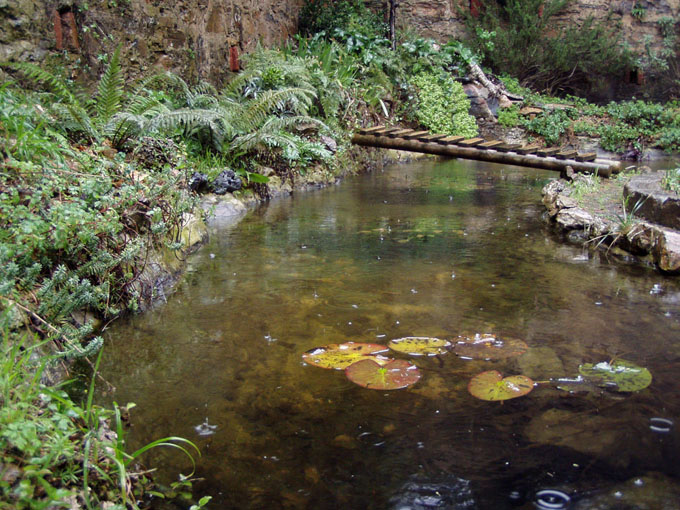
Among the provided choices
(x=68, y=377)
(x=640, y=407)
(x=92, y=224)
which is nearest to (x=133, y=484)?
(x=68, y=377)

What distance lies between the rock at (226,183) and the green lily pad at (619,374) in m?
4.72

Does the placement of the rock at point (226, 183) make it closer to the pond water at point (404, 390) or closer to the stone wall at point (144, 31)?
the pond water at point (404, 390)

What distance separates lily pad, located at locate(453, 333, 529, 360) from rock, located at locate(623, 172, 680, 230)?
254 centimetres

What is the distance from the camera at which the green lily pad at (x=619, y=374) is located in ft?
8.16

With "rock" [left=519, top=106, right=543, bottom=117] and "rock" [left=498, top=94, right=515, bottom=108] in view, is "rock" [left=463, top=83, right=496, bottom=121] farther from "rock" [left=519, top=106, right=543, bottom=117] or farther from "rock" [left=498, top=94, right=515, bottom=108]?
"rock" [left=519, top=106, right=543, bottom=117]

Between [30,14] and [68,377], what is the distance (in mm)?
4449

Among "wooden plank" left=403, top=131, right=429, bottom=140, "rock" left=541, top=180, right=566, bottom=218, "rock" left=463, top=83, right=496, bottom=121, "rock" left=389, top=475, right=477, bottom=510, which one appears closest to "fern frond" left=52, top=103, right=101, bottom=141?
"wooden plank" left=403, top=131, right=429, bottom=140

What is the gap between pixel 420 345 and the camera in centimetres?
291

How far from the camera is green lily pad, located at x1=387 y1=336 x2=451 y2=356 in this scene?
2836mm

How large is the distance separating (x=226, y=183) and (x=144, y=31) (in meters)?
2.33

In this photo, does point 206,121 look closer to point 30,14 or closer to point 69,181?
point 30,14

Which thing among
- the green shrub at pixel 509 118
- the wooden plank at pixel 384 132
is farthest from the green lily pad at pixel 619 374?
the green shrub at pixel 509 118

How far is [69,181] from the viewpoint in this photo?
3.40 meters

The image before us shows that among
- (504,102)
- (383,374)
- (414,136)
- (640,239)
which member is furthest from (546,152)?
(504,102)
